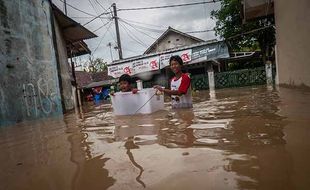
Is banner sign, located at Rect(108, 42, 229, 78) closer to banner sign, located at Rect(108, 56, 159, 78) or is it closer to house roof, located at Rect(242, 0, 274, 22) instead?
banner sign, located at Rect(108, 56, 159, 78)

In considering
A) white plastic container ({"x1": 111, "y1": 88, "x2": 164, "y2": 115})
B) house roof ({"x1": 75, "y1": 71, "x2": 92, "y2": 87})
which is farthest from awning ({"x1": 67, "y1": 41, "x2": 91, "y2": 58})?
house roof ({"x1": 75, "y1": 71, "x2": 92, "y2": 87})

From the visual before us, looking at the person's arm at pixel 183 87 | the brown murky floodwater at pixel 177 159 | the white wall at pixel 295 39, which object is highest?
the white wall at pixel 295 39

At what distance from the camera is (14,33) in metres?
→ 9.27

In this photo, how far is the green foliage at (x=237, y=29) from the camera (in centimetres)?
2373

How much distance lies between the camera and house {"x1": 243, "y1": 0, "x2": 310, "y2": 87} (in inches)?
325

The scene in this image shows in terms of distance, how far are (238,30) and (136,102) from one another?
20.1m

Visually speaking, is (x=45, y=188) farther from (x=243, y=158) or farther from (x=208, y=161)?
(x=243, y=158)

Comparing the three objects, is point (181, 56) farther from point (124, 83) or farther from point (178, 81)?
point (178, 81)

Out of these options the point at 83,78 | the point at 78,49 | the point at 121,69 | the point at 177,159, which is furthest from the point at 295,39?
the point at 83,78

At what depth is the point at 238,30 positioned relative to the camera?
955 inches

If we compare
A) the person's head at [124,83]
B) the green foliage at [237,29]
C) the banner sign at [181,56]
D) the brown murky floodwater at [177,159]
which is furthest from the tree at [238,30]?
the brown murky floodwater at [177,159]

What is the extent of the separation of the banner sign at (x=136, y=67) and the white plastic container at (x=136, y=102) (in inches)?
696

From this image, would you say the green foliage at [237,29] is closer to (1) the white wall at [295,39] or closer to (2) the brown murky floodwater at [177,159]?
(1) the white wall at [295,39]

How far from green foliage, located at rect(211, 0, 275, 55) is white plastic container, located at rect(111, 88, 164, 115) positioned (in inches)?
734
